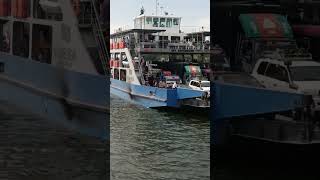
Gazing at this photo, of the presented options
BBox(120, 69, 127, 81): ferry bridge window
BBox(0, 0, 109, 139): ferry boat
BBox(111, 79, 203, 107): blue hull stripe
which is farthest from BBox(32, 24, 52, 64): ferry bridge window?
BBox(120, 69, 127, 81): ferry bridge window

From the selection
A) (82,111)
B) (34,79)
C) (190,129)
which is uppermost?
(34,79)

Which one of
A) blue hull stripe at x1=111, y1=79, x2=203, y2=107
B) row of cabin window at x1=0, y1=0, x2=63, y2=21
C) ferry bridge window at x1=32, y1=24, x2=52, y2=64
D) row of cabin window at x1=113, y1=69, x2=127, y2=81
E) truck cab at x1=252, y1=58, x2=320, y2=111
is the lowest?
blue hull stripe at x1=111, y1=79, x2=203, y2=107

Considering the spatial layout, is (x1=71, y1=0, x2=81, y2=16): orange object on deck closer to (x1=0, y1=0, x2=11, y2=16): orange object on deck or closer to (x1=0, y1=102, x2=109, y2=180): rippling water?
(x1=0, y1=0, x2=11, y2=16): orange object on deck

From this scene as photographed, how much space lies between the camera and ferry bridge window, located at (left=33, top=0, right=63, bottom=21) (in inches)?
139

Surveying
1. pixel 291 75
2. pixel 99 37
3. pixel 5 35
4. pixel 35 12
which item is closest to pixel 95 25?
pixel 99 37

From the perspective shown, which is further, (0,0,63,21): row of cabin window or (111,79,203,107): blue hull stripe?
(111,79,203,107): blue hull stripe

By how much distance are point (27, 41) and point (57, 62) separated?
14.4 inches

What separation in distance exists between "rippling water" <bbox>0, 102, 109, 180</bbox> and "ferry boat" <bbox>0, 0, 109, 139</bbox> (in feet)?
0.27

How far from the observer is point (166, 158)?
5.26 m

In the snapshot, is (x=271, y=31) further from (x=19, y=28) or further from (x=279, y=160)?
(x=19, y=28)

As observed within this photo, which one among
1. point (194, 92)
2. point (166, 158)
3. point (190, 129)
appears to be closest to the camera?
point (166, 158)

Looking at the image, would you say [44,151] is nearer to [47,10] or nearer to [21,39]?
[21,39]

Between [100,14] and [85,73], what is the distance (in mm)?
472

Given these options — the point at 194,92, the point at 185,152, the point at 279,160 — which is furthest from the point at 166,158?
the point at 194,92
